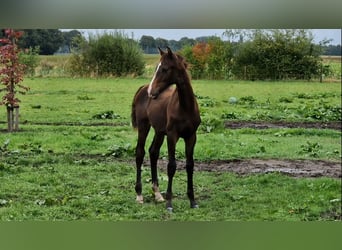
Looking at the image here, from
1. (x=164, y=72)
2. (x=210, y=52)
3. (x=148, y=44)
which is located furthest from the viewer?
(x=210, y=52)

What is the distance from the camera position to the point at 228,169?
449cm

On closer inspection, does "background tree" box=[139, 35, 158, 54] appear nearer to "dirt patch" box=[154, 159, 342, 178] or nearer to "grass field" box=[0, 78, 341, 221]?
"grass field" box=[0, 78, 341, 221]

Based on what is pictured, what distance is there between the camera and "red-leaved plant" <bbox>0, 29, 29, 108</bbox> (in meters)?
4.03

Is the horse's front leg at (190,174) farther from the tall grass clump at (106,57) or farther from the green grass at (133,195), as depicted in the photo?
the tall grass clump at (106,57)

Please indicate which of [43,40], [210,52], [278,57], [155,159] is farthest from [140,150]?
[278,57]

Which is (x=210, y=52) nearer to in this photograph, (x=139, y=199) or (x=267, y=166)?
(x=267, y=166)

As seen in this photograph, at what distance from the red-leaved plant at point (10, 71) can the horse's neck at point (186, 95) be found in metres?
1.18

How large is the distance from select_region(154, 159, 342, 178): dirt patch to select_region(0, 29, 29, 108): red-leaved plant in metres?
1.45

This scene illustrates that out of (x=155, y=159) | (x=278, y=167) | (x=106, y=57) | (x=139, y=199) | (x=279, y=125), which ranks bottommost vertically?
(x=139, y=199)

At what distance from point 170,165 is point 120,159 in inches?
24.5

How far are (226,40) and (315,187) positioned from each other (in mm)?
1280

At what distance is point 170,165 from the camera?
154 inches

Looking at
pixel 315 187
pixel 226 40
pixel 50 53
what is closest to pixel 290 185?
pixel 315 187

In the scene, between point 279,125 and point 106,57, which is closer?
point 106,57
